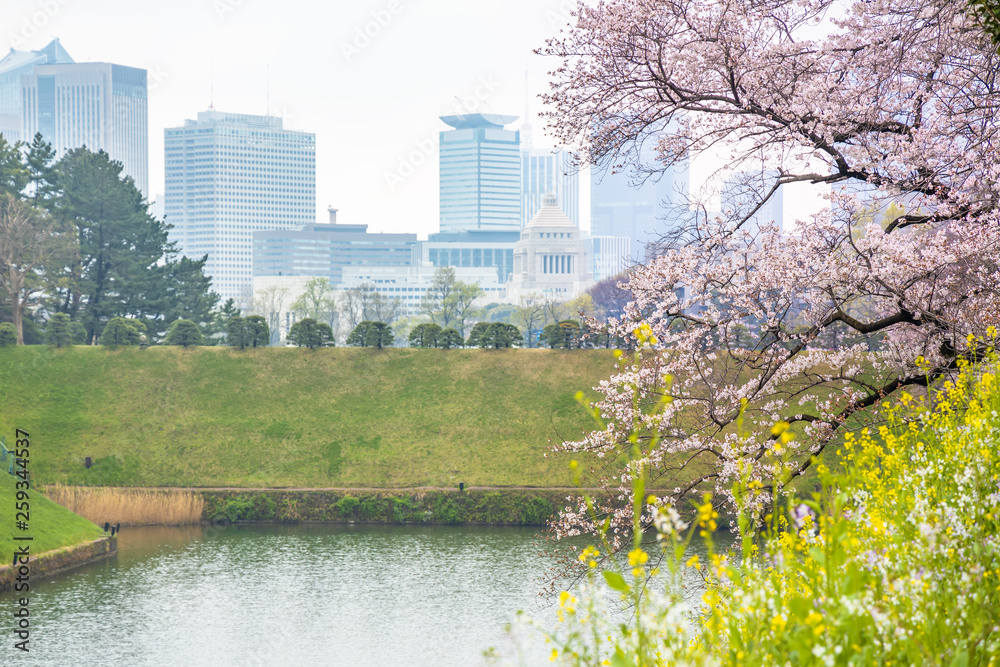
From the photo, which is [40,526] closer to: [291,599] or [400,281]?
[291,599]

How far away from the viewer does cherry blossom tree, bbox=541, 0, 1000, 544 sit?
8.82m

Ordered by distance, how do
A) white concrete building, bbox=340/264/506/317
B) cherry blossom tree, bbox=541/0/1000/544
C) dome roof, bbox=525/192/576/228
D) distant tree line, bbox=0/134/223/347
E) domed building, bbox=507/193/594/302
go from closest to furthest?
cherry blossom tree, bbox=541/0/1000/544 < distant tree line, bbox=0/134/223/347 < domed building, bbox=507/193/594/302 < dome roof, bbox=525/192/576/228 < white concrete building, bbox=340/264/506/317

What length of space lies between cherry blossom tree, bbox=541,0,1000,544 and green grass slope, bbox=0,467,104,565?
15285 mm

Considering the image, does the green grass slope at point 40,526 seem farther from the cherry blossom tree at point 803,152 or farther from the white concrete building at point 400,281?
the white concrete building at point 400,281

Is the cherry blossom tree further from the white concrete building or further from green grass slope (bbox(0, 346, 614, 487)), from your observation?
the white concrete building

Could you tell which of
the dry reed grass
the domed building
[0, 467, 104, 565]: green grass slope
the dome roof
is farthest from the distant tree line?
the dome roof

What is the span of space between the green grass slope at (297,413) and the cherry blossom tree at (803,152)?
16462 millimetres

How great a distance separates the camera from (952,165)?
8.83 meters

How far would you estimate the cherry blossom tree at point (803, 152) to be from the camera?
8.82 meters

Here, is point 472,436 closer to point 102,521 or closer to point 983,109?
point 102,521

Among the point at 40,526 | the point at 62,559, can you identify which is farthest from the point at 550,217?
the point at 62,559

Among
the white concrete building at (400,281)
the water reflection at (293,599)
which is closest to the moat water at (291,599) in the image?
the water reflection at (293,599)

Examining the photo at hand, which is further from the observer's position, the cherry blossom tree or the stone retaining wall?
the stone retaining wall

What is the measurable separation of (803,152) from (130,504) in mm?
23179
